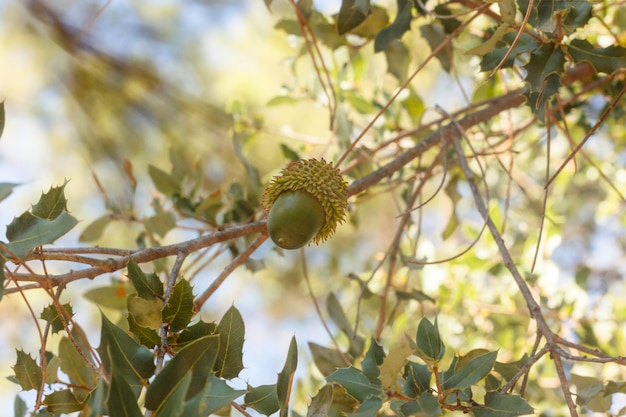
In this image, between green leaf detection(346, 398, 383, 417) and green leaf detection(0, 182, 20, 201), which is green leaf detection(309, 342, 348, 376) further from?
green leaf detection(0, 182, 20, 201)

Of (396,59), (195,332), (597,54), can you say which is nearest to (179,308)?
(195,332)

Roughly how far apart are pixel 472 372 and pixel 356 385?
184mm

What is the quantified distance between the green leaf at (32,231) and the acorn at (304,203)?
0.40 m

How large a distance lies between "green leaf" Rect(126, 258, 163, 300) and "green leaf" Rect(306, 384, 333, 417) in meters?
0.32

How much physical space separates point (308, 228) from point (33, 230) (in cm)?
47

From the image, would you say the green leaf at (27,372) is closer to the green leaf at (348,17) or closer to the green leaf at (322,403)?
the green leaf at (322,403)

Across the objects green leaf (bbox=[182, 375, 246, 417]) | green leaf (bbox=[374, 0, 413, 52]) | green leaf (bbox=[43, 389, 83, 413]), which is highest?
green leaf (bbox=[374, 0, 413, 52])

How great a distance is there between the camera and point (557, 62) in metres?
1.20

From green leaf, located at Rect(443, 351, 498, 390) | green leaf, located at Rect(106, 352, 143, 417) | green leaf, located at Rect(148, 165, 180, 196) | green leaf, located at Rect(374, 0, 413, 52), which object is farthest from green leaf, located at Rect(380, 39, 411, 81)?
green leaf, located at Rect(106, 352, 143, 417)

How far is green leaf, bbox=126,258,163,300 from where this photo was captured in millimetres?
1055

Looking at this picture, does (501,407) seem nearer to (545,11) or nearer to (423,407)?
(423,407)

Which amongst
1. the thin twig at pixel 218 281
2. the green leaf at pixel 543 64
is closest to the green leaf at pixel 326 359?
the thin twig at pixel 218 281

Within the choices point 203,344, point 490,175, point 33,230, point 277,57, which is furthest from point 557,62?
point 277,57

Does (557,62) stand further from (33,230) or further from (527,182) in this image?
(527,182)
